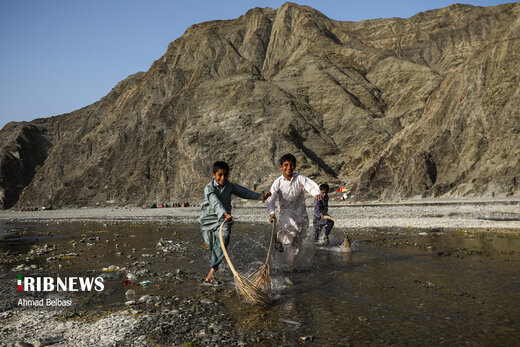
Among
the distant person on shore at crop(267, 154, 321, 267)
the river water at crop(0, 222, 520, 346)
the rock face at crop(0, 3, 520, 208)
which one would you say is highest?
the rock face at crop(0, 3, 520, 208)

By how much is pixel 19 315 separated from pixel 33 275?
12.4 feet

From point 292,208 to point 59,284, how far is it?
4960 millimetres

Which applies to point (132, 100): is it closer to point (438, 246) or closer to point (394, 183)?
point (394, 183)

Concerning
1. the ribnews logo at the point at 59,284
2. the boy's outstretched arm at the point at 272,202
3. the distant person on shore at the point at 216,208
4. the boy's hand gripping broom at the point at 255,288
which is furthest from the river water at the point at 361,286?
the boy's outstretched arm at the point at 272,202

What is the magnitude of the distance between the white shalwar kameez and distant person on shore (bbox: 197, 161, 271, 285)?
2.73 ft

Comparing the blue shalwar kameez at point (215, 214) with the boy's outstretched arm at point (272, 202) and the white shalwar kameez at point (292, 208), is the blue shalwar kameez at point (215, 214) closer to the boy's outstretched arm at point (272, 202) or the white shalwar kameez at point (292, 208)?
the boy's outstretched arm at point (272, 202)

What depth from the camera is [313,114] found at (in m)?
62.0

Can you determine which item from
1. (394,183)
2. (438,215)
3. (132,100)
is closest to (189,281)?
(438,215)

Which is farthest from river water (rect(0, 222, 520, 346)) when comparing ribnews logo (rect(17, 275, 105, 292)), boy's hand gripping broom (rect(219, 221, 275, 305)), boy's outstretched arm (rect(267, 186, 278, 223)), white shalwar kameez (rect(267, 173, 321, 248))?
boy's outstretched arm (rect(267, 186, 278, 223))

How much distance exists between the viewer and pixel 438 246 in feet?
37.5

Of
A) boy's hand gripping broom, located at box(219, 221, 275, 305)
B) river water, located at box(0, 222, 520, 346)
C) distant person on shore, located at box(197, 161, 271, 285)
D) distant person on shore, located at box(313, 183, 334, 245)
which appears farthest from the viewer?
distant person on shore, located at box(313, 183, 334, 245)

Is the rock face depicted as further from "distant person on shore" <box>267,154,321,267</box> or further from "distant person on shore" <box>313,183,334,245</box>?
"distant person on shore" <box>267,154,321,267</box>

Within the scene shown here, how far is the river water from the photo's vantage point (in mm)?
4918

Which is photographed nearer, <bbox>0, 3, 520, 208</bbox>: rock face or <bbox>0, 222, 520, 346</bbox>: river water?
<bbox>0, 222, 520, 346</bbox>: river water
